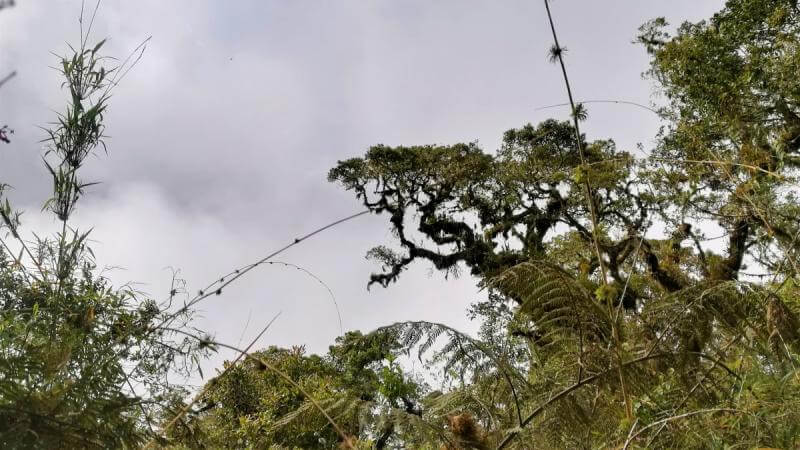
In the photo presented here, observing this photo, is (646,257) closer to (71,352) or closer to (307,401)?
(307,401)

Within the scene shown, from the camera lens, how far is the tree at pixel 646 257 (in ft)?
4.61

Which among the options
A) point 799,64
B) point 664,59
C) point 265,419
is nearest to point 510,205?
point 664,59

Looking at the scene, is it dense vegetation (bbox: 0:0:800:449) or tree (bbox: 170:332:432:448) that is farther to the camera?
tree (bbox: 170:332:432:448)

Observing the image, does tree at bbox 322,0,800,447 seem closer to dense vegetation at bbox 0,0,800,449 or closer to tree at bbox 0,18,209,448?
dense vegetation at bbox 0,0,800,449

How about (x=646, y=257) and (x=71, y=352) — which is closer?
(x=71, y=352)

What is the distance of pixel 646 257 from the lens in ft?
23.3

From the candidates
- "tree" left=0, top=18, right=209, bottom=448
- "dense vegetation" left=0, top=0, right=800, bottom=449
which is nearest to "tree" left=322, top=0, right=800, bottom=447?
"dense vegetation" left=0, top=0, right=800, bottom=449

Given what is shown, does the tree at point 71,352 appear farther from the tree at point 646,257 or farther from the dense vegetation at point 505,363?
the tree at point 646,257

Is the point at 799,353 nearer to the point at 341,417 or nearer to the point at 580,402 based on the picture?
the point at 580,402

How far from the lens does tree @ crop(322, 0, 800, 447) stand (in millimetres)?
1405

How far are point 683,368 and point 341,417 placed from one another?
827 mm

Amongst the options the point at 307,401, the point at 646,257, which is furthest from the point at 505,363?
the point at 646,257

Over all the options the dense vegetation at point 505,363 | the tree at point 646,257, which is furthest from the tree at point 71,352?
the tree at point 646,257

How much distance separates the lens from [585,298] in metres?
1.53
